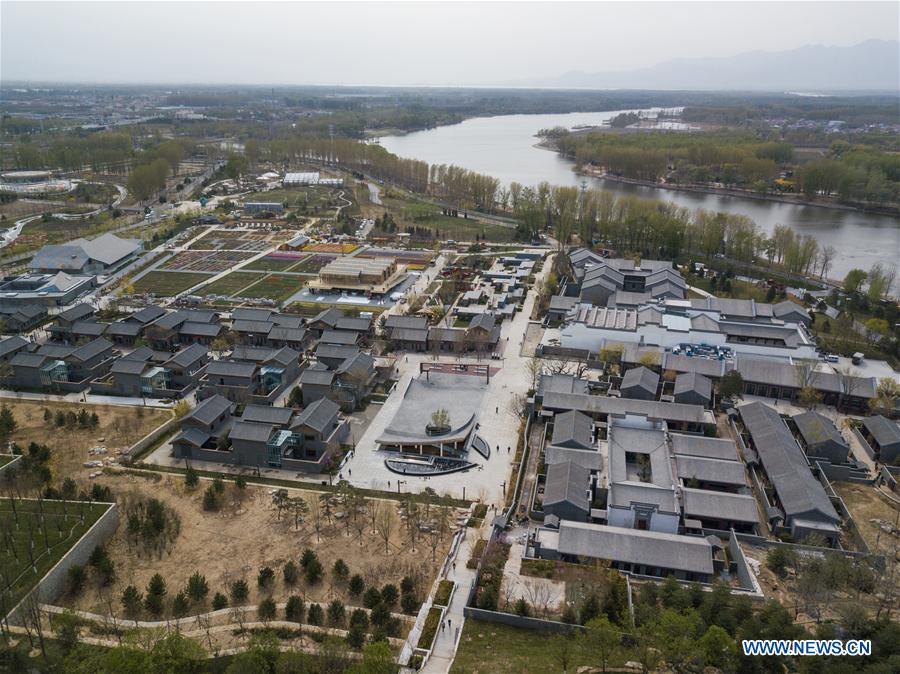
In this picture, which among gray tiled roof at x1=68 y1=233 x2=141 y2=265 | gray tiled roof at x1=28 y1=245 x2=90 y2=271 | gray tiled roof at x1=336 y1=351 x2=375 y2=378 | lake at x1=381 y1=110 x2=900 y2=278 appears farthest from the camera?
lake at x1=381 y1=110 x2=900 y2=278

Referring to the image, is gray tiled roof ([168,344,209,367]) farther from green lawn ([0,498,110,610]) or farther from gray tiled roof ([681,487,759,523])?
gray tiled roof ([681,487,759,523])

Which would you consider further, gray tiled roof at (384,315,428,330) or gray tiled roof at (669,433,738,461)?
gray tiled roof at (384,315,428,330)

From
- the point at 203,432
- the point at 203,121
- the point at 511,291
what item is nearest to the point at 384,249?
the point at 511,291

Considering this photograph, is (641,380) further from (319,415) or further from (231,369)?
(231,369)

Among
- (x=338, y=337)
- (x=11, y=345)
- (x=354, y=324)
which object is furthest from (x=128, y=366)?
(x=354, y=324)

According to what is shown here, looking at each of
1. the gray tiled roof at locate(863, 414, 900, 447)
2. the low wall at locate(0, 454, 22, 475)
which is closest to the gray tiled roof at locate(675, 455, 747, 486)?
the gray tiled roof at locate(863, 414, 900, 447)

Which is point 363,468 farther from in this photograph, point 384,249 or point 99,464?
point 384,249

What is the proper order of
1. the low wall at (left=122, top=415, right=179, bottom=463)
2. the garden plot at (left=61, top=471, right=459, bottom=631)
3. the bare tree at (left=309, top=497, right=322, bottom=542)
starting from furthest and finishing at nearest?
1. the low wall at (left=122, top=415, right=179, bottom=463)
2. the bare tree at (left=309, top=497, right=322, bottom=542)
3. the garden plot at (left=61, top=471, right=459, bottom=631)
